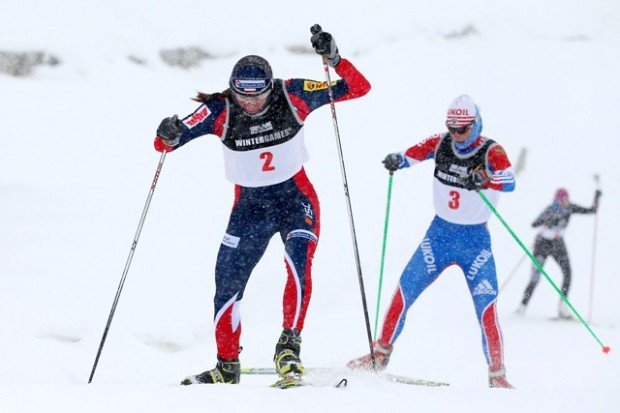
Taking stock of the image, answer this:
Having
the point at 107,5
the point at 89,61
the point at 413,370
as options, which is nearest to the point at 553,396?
the point at 413,370

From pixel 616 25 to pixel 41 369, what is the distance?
28.6m

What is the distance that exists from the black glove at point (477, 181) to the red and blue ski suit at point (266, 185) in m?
1.29

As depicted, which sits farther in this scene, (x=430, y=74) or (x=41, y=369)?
(x=430, y=74)

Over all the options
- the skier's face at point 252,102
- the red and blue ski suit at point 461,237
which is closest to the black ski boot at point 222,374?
the skier's face at point 252,102

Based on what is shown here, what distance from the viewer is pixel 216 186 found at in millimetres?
13125

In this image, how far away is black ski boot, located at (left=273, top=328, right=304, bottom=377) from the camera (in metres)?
4.64

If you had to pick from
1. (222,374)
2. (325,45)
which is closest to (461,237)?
(325,45)

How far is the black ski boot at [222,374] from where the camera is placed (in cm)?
504

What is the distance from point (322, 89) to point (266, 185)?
79 cm

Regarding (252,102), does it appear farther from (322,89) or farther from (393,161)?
(393,161)

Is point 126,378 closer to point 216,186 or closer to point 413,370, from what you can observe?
point 413,370

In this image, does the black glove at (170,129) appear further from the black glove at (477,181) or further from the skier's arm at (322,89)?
the black glove at (477,181)

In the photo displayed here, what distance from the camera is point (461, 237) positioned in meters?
6.47

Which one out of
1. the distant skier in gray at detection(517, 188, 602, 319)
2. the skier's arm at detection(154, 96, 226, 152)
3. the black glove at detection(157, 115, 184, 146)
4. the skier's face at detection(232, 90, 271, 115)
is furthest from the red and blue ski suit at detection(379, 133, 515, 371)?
the distant skier in gray at detection(517, 188, 602, 319)
